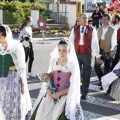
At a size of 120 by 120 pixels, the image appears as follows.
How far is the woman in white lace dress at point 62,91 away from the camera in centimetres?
603

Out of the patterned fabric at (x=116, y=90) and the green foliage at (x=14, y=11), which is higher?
the green foliage at (x=14, y=11)

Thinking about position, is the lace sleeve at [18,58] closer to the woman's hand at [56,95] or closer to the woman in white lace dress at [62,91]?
the woman in white lace dress at [62,91]

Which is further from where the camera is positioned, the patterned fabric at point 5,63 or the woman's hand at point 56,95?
the patterned fabric at point 5,63

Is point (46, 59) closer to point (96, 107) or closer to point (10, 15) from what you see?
point (96, 107)

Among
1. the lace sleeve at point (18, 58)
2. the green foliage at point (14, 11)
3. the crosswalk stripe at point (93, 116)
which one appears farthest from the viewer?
the green foliage at point (14, 11)

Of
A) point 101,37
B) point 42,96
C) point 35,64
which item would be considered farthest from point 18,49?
point 35,64

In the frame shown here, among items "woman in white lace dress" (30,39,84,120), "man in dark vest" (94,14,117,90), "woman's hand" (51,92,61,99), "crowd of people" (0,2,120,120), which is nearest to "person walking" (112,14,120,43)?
"man in dark vest" (94,14,117,90)

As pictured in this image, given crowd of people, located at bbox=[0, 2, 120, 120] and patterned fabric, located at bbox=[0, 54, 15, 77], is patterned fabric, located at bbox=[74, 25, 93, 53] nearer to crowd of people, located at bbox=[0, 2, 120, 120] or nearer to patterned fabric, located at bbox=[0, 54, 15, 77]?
crowd of people, located at bbox=[0, 2, 120, 120]

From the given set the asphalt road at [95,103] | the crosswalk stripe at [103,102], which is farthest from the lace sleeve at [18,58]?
the crosswalk stripe at [103,102]

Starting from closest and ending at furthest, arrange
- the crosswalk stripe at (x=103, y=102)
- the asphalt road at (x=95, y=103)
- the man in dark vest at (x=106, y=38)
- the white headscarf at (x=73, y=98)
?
the white headscarf at (x=73, y=98) < the asphalt road at (x=95, y=103) < the crosswalk stripe at (x=103, y=102) < the man in dark vest at (x=106, y=38)

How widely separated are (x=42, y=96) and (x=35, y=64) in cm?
695

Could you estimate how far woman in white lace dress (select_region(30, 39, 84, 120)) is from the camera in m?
6.03

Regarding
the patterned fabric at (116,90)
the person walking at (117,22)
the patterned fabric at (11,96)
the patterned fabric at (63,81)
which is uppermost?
the person walking at (117,22)

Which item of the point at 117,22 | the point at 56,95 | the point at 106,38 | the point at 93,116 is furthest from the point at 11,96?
the point at 117,22
